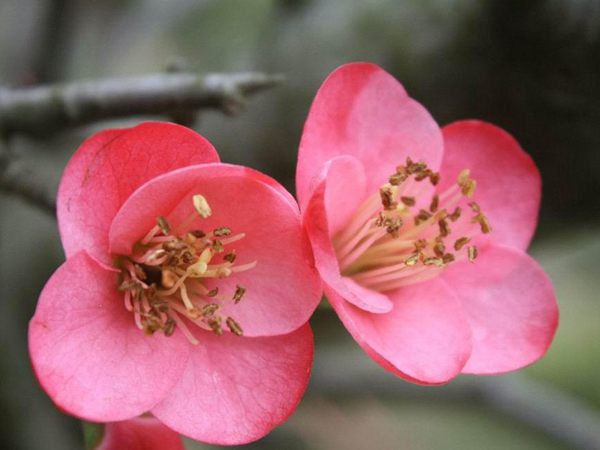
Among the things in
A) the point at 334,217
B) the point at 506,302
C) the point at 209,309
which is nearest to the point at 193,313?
the point at 209,309

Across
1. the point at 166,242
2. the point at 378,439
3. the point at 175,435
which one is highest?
the point at 166,242

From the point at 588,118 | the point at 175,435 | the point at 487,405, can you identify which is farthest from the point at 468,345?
the point at 487,405

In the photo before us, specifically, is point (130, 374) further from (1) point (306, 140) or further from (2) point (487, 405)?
(2) point (487, 405)

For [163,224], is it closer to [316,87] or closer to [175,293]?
[175,293]

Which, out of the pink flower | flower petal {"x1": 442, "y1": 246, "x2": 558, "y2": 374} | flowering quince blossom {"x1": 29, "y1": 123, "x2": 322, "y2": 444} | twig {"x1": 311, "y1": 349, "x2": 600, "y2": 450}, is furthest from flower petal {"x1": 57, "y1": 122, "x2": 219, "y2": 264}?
twig {"x1": 311, "y1": 349, "x2": 600, "y2": 450}

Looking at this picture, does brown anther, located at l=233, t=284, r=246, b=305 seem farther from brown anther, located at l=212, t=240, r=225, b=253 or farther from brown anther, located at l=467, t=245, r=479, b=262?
brown anther, located at l=467, t=245, r=479, b=262

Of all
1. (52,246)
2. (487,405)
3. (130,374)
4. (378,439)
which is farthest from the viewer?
(378,439)
